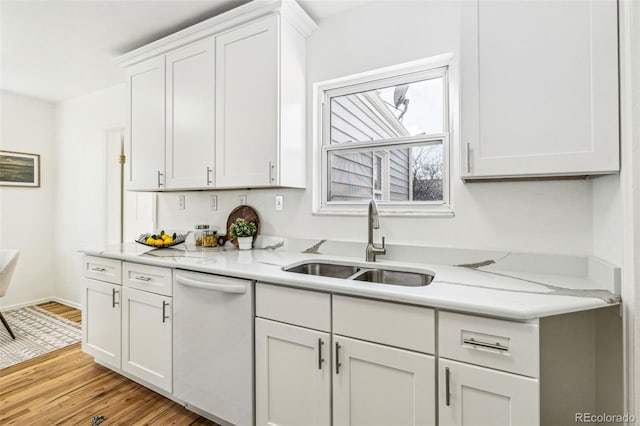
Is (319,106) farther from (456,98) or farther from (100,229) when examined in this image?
(100,229)

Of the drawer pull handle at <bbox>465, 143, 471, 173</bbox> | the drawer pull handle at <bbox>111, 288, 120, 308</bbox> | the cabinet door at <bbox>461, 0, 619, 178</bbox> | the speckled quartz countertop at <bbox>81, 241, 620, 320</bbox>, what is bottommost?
the drawer pull handle at <bbox>111, 288, 120, 308</bbox>

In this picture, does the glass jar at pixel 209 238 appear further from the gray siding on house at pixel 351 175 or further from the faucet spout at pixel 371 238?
the faucet spout at pixel 371 238

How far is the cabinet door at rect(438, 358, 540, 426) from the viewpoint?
100 cm

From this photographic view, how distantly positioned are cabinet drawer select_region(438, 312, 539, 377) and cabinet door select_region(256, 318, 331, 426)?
0.50 metres

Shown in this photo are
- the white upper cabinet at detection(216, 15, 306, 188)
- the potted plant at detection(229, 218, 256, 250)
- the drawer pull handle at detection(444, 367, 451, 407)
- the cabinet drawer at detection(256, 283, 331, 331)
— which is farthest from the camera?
the potted plant at detection(229, 218, 256, 250)

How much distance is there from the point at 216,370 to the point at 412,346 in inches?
41.9

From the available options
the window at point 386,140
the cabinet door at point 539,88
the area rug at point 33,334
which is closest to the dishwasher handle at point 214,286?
the window at point 386,140

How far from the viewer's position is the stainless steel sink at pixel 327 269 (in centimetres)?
182

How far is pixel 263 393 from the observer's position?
4.95 ft

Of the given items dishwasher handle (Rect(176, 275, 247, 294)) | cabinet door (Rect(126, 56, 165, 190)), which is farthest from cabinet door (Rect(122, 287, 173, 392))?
cabinet door (Rect(126, 56, 165, 190))

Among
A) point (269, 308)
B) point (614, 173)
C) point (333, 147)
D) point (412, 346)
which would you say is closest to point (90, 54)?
point (333, 147)

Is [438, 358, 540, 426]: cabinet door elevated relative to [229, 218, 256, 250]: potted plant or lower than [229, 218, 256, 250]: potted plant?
lower

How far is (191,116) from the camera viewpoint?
7.47ft

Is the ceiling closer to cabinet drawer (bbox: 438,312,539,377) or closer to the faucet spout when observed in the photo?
the faucet spout
